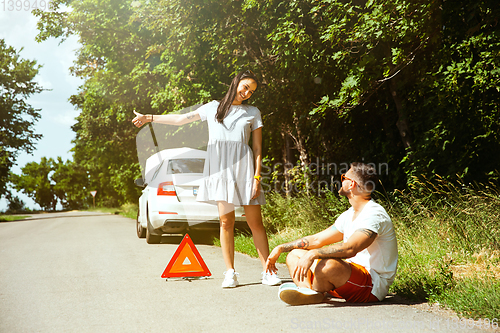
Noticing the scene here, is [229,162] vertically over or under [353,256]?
over

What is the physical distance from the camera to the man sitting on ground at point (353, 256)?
3396 millimetres

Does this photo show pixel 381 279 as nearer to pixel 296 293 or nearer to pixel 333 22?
pixel 296 293

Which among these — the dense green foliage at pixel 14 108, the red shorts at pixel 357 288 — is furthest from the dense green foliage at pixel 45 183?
the red shorts at pixel 357 288

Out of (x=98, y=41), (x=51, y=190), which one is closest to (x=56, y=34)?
(x=98, y=41)

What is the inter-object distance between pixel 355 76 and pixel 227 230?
384cm

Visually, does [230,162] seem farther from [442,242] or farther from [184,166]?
[184,166]

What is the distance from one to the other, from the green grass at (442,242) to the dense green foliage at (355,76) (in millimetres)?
871

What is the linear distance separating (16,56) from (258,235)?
105ft

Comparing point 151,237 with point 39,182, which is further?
point 39,182

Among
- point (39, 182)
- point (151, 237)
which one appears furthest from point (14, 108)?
point (39, 182)

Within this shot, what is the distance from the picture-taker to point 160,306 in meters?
4.01

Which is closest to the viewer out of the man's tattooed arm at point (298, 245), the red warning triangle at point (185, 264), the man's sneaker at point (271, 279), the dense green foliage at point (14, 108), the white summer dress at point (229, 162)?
the man's tattooed arm at point (298, 245)

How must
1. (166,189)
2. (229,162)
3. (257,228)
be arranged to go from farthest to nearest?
(166,189) → (257,228) → (229,162)

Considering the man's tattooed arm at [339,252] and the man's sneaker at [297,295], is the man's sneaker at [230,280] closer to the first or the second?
the man's sneaker at [297,295]
